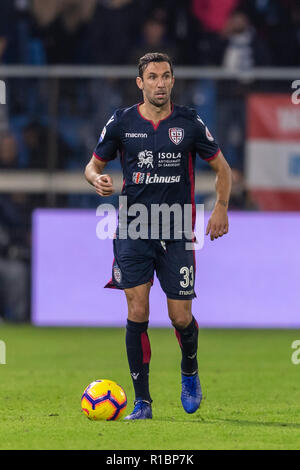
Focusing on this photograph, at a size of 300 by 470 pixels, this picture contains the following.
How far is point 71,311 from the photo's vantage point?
39.9 ft

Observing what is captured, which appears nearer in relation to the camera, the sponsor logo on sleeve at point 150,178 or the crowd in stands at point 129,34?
the sponsor logo on sleeve at point 150,178

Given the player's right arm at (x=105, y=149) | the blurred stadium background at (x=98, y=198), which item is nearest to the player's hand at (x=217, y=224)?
the player's right arm at (x=105, y=149)

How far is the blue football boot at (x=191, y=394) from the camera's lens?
6402mm

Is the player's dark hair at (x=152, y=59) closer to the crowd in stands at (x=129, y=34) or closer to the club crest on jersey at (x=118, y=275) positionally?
the club crest on jersey at (x=118, y=275)

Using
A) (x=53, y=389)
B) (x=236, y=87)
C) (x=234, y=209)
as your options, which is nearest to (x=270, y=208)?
(x=234, y=209)

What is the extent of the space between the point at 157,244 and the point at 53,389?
1.89 meters

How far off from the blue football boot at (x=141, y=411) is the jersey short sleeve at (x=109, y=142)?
5.08ft

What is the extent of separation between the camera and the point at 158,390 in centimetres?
765

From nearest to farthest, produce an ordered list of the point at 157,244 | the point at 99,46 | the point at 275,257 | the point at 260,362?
the point at 157,244, the point at 260,362, the point at 275,257, the point at 99,46

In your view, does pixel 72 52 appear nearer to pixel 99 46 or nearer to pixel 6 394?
pixel 99 46

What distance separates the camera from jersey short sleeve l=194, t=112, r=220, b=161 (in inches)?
252

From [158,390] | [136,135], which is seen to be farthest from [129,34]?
[136,135]

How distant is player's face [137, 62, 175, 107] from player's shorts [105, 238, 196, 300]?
885 millimetres

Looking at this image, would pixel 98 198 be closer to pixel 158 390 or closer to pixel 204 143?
pixel 158 390
